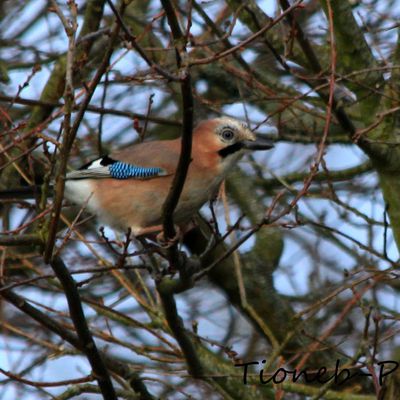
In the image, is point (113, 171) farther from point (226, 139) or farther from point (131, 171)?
point (226, 139)

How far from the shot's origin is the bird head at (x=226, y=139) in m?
6.36

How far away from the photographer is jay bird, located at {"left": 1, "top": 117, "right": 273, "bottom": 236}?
6277 mm

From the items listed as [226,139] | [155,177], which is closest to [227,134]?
[226,139]

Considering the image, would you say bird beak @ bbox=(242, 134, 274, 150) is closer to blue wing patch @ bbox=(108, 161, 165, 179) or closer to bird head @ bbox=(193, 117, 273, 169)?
bird head @ bbox=(193, 117, 273, 169)

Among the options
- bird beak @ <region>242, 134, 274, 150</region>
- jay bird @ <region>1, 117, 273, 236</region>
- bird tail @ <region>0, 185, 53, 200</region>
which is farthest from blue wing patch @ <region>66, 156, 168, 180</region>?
bird tail @ <region>0, 185, 53, 200</region>

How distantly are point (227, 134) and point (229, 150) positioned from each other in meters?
0.12

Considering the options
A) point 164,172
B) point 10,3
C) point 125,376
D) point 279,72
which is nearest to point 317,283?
point 279,72

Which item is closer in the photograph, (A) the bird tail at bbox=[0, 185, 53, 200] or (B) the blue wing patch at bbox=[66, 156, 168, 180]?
(A) the bird tail at bbox=[0, 185, 53, 200]

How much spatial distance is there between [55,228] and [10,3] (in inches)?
196

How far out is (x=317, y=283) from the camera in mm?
8812

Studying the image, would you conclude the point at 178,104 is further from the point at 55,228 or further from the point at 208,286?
the point at 55,228

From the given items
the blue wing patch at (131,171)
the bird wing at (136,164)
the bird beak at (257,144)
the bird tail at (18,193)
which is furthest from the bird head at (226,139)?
the bird tail at (18,193)

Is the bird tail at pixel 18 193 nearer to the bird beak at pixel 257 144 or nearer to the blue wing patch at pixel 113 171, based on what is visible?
the blue wing patch at pixel 113 171

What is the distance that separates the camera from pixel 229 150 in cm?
648
